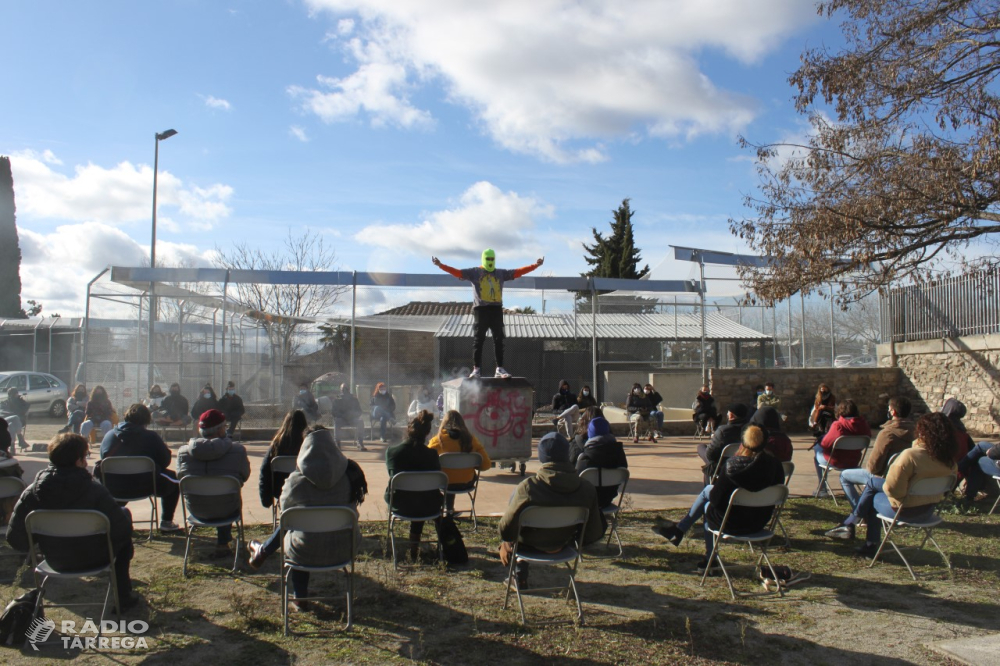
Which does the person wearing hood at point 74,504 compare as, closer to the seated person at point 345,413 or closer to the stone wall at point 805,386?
the seated person at point 345,413

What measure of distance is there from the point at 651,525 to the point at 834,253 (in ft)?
24.9

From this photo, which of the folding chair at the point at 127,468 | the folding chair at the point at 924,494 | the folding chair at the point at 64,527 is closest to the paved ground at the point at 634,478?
the folding chair at the point at 127,468

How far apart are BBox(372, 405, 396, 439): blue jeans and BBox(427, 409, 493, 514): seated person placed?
24.8 feet

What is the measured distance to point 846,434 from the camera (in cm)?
729

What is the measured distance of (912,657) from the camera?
12.3 ft

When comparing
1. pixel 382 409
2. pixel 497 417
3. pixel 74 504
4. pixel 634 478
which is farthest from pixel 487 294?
pixel 74 504

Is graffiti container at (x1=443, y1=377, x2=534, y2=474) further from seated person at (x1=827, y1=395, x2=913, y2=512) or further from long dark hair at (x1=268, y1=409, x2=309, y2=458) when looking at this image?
seated person at (x1=827, y1=395, x2=913, y2=512)

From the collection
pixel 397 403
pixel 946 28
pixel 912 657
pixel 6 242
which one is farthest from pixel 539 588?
pixel 6 242

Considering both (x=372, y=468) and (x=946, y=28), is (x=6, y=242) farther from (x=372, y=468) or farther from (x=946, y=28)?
(x=946, y=28)

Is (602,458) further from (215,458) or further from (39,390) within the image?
(39,390)

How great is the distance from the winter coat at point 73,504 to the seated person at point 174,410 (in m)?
9.61

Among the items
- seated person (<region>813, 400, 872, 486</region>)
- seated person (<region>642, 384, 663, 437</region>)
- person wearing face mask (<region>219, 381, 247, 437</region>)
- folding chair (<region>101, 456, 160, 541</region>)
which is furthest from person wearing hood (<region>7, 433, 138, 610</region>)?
seated person (<region>642, 384, 663, 437</region>)

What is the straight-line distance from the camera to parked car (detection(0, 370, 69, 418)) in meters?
19.1

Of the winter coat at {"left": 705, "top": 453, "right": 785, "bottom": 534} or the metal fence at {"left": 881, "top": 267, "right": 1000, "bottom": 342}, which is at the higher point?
the metal fence at {"left": 881, "top": 267, "right": 1000, "bottom": 342}
